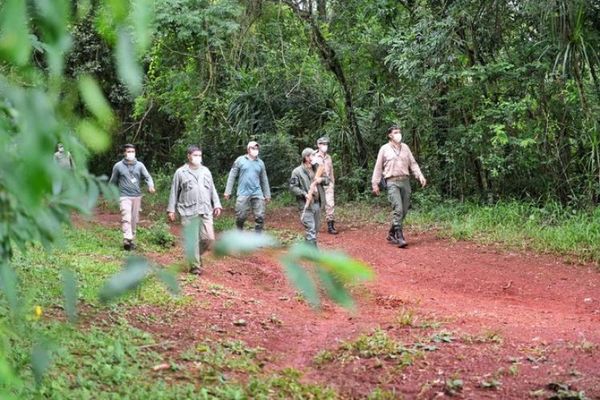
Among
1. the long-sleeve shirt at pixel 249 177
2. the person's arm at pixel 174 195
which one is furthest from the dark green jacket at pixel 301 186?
the person's arm at pixel 174 195

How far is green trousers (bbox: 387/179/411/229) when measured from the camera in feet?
39.0

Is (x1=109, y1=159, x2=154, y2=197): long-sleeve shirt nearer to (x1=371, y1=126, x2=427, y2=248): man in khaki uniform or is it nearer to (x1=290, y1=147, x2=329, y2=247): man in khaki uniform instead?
(x1=290, y1=147, x2=329, y2=247): man in khaki uniform

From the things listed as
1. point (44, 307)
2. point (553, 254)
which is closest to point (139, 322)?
point (44, 307)

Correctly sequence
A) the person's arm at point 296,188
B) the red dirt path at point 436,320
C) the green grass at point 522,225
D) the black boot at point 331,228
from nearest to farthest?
the red dirt path at point 436,320 → the green grass at point 522,225 → the person's arm at point 296,188 → the black boot at point 331,228

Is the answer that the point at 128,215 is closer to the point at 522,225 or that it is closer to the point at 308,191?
the point at 308,191

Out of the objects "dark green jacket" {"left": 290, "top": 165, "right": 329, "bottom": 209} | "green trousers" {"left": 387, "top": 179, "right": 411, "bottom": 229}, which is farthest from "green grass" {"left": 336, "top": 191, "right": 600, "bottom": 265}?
"dark green jacket" {"left": 290, "top": 165, "right": 329, "bottom": 209}

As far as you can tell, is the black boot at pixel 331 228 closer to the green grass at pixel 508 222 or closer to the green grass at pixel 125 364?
the green grass at pixel 508 222

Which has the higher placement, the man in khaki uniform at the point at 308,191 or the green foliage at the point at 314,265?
the green foliage at the point at 314,265

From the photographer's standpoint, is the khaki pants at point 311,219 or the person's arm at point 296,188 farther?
the person's arm at point 296,188

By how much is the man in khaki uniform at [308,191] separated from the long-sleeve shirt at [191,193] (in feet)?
5.58

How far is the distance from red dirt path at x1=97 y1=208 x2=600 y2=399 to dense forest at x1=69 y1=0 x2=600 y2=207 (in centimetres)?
285

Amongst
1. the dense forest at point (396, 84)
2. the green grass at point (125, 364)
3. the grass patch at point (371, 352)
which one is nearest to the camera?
the green grass at point (125, 364)

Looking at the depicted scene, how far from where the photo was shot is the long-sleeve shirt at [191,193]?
9.66 m

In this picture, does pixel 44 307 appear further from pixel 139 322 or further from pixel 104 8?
pixel 104 8
